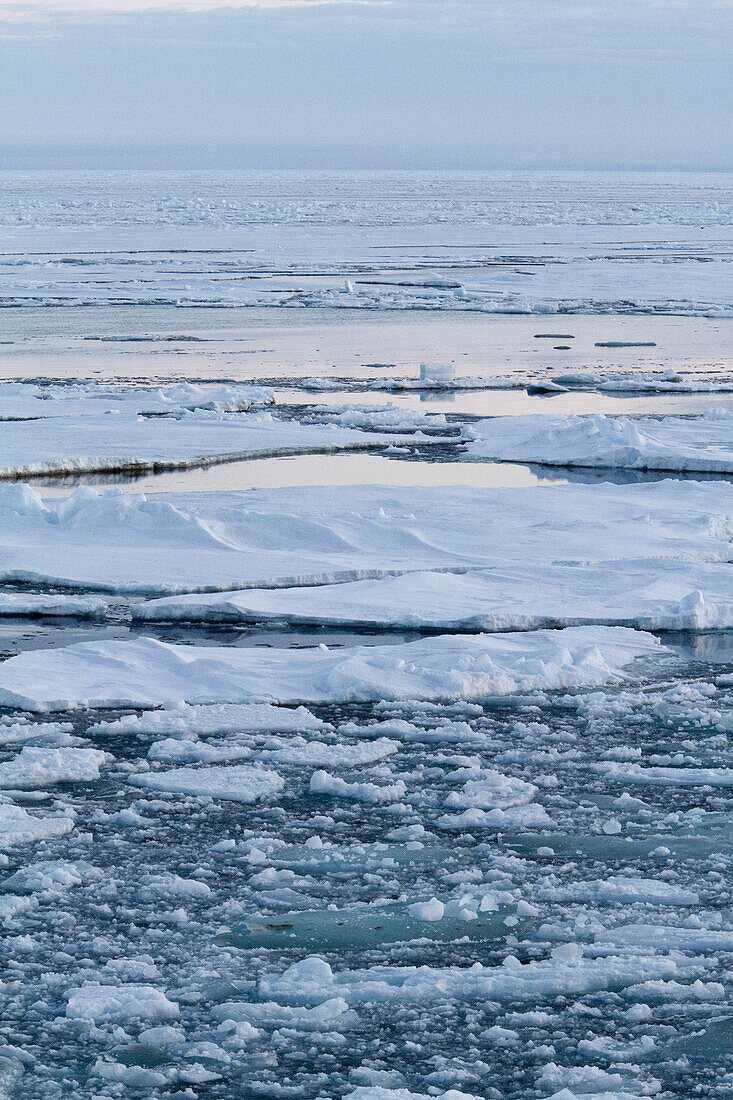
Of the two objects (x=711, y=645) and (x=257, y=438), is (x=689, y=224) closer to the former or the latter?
(x=257, y=438)

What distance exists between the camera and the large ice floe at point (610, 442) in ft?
36.4

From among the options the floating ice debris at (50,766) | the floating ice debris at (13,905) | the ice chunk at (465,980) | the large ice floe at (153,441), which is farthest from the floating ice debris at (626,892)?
the large ice floe at (153,441)

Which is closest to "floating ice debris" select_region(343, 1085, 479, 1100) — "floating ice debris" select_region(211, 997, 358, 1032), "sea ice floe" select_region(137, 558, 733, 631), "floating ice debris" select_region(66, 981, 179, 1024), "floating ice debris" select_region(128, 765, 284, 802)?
"floating ice debris" select_region(211, 997, 358, 1032)

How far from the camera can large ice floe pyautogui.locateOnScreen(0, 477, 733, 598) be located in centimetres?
752

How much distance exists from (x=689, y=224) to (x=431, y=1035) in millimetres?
53007

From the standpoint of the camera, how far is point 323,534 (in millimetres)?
8242

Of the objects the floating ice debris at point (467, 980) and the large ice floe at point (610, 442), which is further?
the large ice floe at point (610, 442)

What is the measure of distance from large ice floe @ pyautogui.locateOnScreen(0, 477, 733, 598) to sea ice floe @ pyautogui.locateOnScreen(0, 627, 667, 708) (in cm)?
111

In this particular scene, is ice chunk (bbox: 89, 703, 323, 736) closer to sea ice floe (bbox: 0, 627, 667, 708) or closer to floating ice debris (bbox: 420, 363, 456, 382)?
sea ice floe (bbox: 0, 627, 667, 708)

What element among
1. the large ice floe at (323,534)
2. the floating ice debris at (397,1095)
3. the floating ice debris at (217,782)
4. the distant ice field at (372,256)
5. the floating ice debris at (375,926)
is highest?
the distant ice field at (372,256)

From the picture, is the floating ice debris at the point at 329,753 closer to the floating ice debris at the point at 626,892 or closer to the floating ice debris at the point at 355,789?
the floating ice debris at the point at 355,789

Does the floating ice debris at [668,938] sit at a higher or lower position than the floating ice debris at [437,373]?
lower

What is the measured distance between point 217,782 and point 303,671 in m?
1.30

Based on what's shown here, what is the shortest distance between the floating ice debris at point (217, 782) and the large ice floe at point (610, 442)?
6758 mm
